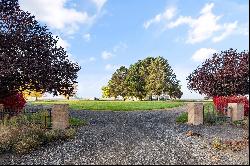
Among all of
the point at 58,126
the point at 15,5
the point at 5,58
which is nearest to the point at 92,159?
the point at 58,126

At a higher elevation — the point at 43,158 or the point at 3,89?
the point at 3,89

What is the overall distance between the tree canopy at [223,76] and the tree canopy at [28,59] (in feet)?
32.0

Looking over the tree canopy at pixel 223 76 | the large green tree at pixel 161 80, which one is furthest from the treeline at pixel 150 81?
the tree canopy at pixel 223 76

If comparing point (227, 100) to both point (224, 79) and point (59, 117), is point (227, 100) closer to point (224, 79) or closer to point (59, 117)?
point (224, 79)

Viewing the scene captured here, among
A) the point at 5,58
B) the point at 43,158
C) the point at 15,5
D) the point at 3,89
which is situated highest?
the point at 15,5

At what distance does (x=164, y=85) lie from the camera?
235 feet

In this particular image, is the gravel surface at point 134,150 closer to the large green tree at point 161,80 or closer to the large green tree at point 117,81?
the large green tree at point 161,80

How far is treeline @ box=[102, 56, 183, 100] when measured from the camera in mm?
71688

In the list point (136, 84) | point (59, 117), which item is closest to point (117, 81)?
point (136, 84)

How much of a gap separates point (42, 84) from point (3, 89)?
7.15 feet

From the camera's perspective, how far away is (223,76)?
26.6 metres

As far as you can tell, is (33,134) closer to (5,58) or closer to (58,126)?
(58,126)

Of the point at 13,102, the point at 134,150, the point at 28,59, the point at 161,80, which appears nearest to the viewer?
the point at 134,150

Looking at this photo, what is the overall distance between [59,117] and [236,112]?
34.9 ft
